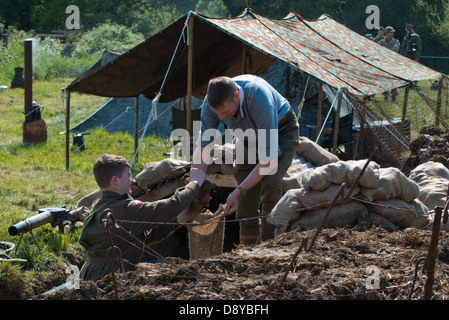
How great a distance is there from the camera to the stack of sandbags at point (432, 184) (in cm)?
521

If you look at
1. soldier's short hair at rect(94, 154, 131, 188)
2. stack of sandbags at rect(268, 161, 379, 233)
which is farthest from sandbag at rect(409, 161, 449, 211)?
soldier's short hair at rect(94, 154, 131, 188)

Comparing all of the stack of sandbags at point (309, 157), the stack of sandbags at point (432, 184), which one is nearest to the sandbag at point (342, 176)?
the stack of sandbags at point (432, 184)

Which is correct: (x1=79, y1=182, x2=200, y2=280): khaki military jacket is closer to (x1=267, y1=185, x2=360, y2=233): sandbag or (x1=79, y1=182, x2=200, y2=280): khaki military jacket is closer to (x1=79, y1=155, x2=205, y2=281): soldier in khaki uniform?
(x1=79, y1=155, x2=205, y2=281): soldier in khaki uniform

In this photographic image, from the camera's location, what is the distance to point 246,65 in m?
9.56

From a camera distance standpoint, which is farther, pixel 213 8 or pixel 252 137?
pixel 213 8

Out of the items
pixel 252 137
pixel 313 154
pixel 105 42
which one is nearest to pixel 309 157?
pixel 313 154

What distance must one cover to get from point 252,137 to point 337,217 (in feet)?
2.92

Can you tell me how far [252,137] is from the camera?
4500 millimetres

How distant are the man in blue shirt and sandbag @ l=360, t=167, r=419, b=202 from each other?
70 cm

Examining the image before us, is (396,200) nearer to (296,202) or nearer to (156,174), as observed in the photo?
(296,202)

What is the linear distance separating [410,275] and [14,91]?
1445cm

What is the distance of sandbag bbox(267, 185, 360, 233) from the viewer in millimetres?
4648

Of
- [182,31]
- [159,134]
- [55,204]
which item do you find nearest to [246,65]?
[182,31]
